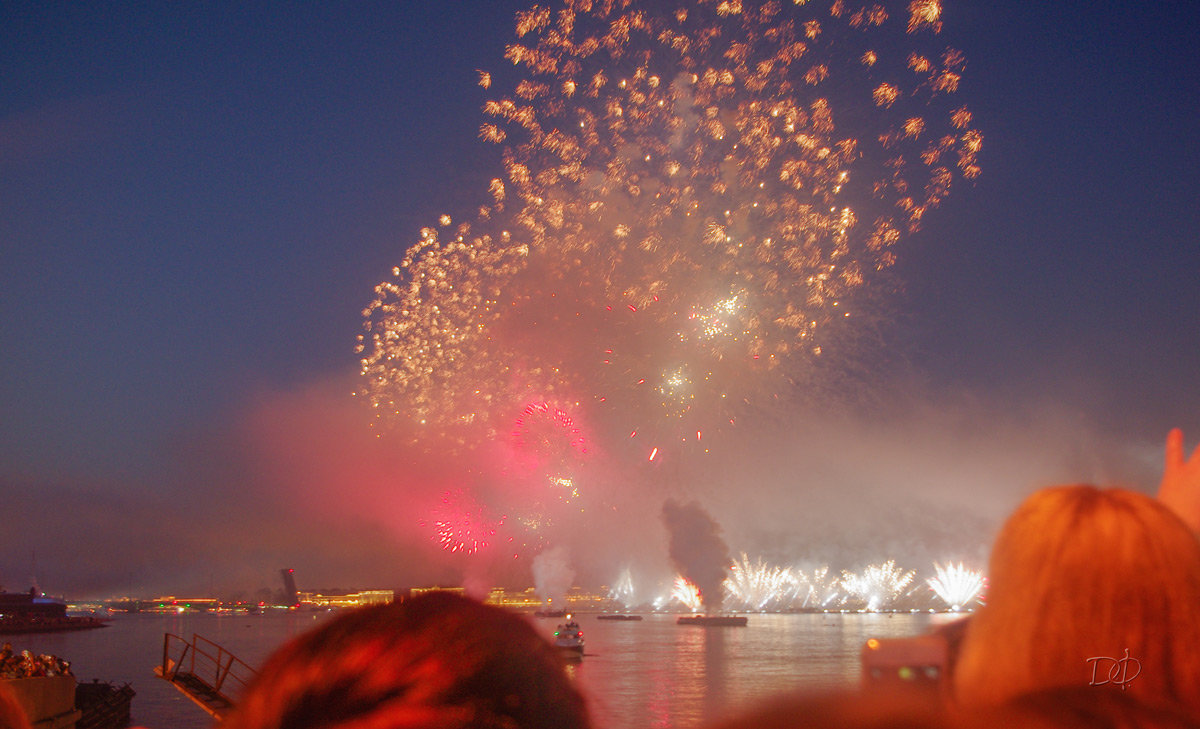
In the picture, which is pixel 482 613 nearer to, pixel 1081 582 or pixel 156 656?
pixel 1081 582

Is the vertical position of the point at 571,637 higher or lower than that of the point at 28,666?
lower

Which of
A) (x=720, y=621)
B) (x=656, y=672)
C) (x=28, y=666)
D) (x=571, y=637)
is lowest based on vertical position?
(x=720, y=621)

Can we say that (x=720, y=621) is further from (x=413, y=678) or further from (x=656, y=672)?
(x=413, y=678)

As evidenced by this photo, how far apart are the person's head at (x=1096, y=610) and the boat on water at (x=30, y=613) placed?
436ft

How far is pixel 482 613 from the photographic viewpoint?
1.11m

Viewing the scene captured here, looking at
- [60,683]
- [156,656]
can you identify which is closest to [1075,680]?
[60,683]

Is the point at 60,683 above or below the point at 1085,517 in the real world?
below

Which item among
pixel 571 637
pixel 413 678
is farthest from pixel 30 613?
pixel 413 678

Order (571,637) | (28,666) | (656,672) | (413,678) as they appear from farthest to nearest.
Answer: (571,637)
(656,672)
(28,666)
(413,678)

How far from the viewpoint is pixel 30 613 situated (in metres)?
111

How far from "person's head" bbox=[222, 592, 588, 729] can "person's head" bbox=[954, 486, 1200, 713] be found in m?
0.77

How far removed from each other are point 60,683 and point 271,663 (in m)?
20.4

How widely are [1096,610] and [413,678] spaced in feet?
3.67

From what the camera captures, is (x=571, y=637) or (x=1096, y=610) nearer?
(x=1096, y=610)
